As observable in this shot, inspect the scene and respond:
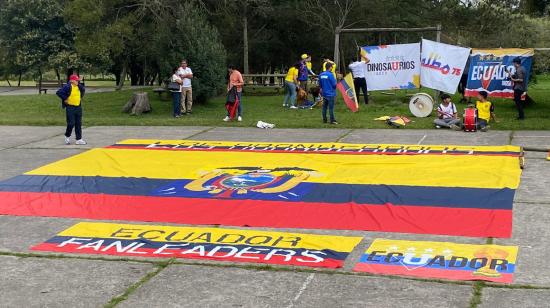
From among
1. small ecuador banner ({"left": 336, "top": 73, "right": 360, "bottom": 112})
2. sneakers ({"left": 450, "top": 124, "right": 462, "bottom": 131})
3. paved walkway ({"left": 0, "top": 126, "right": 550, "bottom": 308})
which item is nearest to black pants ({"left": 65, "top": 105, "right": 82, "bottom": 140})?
paved walkway ({"left": 0, "top": 126, "right": 550, "bottom": 308})

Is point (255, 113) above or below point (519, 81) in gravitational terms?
below

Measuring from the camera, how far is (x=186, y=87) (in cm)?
2147

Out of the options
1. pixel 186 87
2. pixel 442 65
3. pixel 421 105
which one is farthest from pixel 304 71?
pixel 421 105

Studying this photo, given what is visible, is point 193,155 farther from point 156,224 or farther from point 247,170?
point 156,224

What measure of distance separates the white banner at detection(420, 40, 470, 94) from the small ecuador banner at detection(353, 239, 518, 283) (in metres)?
12.8

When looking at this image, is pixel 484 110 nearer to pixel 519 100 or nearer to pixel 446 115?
pixel 446 115

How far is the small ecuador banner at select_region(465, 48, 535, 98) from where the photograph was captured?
58.5 feet

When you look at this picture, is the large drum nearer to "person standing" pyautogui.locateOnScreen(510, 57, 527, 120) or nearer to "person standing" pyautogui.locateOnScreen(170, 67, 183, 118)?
→ "person standing" pyautogui.locateOnScreen(510, 57, 527, 120)

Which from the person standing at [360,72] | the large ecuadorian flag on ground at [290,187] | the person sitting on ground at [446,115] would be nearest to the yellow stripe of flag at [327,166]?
the large ecuadorian flag on ground at [290,187]

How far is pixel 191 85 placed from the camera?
883 inches

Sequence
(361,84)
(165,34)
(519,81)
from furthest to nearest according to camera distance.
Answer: (165,34)
(361,84)
(519,81)

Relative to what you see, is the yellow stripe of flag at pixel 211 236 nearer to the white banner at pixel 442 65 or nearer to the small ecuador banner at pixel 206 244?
the small ecuador banner at pixel 206 244

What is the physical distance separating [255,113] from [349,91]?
3.28m

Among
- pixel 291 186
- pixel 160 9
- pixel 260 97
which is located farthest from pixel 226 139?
pixel 260 97
